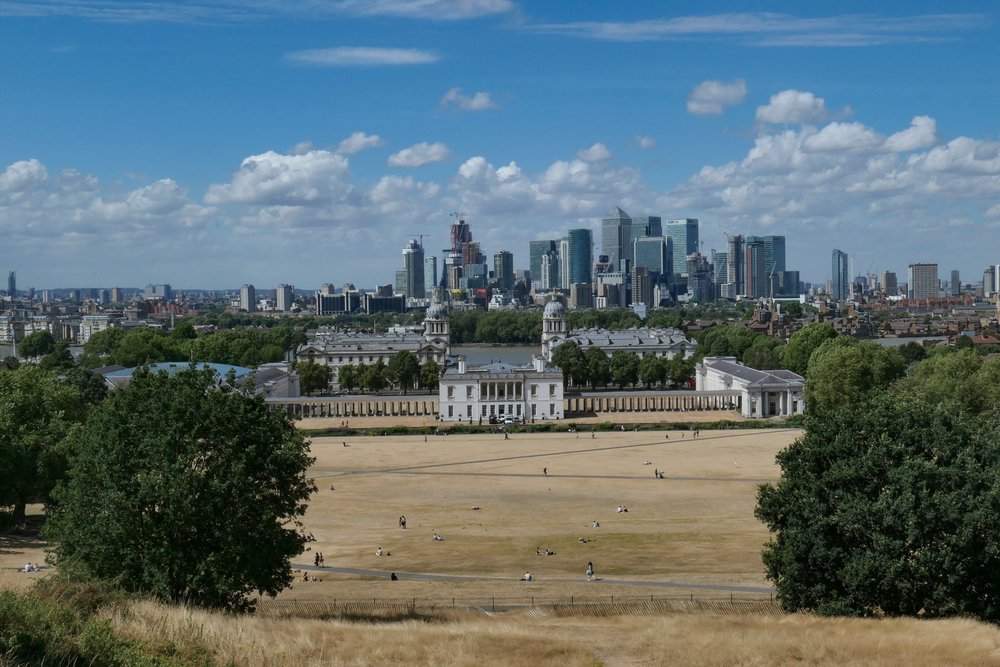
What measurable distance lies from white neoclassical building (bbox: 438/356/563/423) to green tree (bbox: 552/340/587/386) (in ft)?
42.6

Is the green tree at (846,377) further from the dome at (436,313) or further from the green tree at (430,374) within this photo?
the dome at (436,313)

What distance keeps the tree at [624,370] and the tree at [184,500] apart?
3069 inches

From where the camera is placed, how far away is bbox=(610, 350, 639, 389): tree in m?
104

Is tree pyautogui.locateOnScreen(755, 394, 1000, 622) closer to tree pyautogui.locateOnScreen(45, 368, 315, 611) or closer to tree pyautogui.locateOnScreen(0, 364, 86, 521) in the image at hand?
tree pyautogui.locateOnScreen(45, 368, 315, 611)

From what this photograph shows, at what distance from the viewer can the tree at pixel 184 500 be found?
2523 cm

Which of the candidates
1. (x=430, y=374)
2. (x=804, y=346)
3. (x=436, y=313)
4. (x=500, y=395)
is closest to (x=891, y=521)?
(x=500, y=395)

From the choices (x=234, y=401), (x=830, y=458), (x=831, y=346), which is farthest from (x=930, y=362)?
(x=234, y=401)

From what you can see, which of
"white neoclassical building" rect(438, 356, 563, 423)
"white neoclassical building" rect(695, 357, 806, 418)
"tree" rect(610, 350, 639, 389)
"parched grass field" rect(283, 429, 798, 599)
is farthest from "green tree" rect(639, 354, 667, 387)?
"parched grass field" rect(283, 429, 798, 599)

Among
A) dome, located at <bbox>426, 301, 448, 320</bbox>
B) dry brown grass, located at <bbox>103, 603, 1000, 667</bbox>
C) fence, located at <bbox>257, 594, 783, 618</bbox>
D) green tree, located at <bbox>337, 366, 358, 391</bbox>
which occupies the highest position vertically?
dome, located at <bbox>426, 301, 448, 320</bbox>

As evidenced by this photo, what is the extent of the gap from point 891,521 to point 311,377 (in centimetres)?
8144

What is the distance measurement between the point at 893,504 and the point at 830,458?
2.66 meters

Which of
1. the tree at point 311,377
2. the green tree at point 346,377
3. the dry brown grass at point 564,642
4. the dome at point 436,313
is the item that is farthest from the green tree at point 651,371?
the dry brown grass at point 564,642

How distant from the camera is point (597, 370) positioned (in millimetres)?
105000

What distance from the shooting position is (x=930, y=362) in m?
73.0
